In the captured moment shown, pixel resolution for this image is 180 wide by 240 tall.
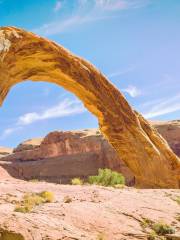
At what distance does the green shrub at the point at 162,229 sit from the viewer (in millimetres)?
8320

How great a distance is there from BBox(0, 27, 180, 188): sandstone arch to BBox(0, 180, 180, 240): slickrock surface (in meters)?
2.75

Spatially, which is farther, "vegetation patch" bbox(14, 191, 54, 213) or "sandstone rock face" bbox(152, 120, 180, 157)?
"sandstone rock face" bbox(152, 120, 180, 157)

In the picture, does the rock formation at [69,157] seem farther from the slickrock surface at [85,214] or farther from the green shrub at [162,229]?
the green shrub at [162,229]

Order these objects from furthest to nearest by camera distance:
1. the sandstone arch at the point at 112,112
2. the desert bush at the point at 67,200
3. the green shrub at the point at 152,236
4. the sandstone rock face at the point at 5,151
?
the sandstone rock face at the point at 5,151 → the sandstone arch at the point at 112,112 → the desert bush at the point at 67,200 → the green shrub at the point at 152,236

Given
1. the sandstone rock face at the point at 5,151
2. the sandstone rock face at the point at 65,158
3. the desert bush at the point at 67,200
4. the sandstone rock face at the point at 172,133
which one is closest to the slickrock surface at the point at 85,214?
the desert bush at the point at 67,200

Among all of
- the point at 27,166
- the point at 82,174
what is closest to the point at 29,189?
the point at 82,174

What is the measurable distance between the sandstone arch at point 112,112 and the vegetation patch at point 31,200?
4.34m

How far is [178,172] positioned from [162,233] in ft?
21.4

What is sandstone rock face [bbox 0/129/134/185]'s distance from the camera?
205 ft

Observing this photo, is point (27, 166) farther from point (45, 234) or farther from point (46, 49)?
point (45, 234)

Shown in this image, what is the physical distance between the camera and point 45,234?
6.71m

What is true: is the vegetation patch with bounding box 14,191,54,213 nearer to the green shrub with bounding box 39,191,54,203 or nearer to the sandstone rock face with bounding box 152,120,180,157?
the green shrub with bounding box 39,191,54,203

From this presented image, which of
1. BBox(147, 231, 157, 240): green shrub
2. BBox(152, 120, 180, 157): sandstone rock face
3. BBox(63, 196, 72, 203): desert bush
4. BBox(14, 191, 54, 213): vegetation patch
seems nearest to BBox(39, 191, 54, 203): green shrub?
BBox(14, 191, 54, 213): vegetation patch

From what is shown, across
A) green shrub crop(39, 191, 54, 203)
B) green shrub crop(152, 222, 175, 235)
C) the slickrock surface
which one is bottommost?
green shrub crop(152, 222, 175, 235)
